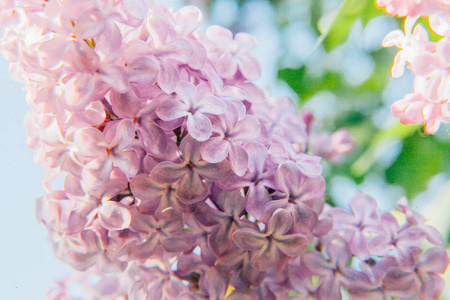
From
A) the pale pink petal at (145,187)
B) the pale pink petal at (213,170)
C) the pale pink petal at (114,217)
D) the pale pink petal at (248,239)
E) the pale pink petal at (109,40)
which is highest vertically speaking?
the pale pink petal at (109,40)

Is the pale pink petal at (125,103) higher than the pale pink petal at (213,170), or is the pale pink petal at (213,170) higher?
the pale pink petal at (125,103)

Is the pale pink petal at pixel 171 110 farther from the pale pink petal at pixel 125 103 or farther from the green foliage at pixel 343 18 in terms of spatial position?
the green foliage at pixel 343 18

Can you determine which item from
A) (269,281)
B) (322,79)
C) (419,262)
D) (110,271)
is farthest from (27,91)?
(322,79)

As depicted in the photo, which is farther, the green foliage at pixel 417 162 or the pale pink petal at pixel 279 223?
the green foliage at pixel 417 162

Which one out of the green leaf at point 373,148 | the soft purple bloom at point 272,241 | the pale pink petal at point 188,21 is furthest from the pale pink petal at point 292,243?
the green leaf at point 373,148

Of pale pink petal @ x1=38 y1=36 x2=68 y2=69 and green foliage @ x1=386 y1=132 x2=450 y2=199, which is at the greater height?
pale pink petal @ x1=38 y1=36 x2=68 y2=69

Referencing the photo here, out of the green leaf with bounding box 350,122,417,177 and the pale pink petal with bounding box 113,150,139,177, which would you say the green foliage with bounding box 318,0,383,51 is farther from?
the pale pink petal with bounding box 113,150,139,177

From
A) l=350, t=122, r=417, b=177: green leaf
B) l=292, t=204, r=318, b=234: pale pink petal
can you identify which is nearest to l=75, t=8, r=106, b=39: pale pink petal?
l=292, t=204, r=318, b=234: pale pink petal
